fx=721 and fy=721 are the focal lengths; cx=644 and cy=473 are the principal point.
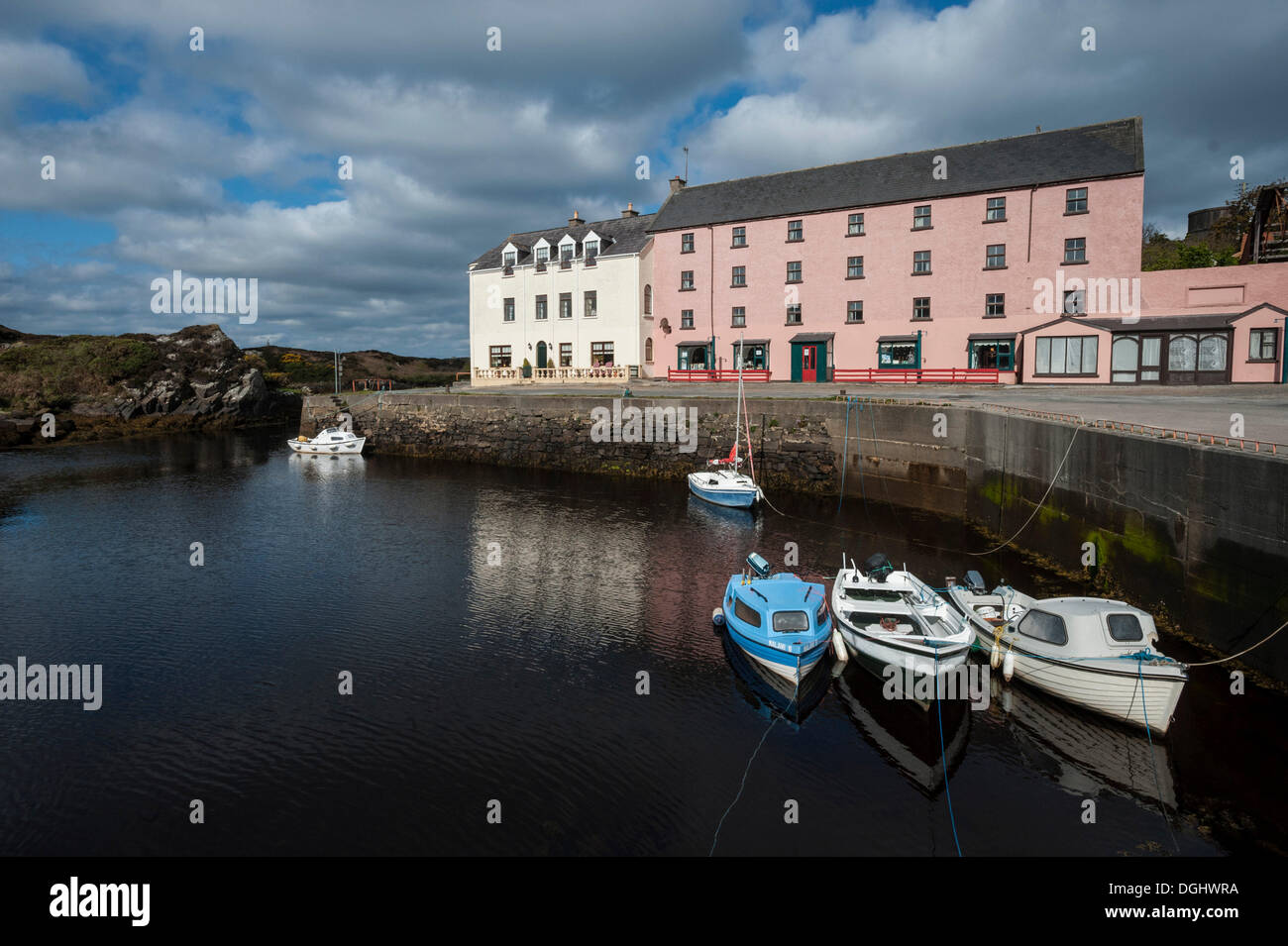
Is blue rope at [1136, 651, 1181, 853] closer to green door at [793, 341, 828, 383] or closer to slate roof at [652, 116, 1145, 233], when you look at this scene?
green door at [793, 341, 828, 383]

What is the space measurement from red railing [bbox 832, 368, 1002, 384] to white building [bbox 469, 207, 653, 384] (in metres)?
15.7

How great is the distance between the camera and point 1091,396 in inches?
1334

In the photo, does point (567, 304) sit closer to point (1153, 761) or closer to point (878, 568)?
point (878, 568)

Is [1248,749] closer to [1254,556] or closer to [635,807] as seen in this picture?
[1254,556]

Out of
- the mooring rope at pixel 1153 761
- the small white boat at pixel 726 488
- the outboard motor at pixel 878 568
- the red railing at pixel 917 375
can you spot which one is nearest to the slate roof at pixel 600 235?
the red railing at pixel 917 375

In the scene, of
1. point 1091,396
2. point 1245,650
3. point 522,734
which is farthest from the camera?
point 1091,396

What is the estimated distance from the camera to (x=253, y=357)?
12031 centimetres

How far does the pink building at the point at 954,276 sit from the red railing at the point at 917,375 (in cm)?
78

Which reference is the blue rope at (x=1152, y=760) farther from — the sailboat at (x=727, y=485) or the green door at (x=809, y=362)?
the green door at (x=809, y=362)

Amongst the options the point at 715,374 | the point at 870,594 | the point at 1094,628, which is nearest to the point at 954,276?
the point at 715,374

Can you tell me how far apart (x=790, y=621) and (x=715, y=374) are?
37541 mm

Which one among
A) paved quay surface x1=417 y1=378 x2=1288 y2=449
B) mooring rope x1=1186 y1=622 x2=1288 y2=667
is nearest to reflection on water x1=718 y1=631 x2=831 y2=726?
mooring rope x1=1186 y1=622 x2=1288 y2=667

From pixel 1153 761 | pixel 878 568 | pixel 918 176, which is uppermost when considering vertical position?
pixel 918 176
